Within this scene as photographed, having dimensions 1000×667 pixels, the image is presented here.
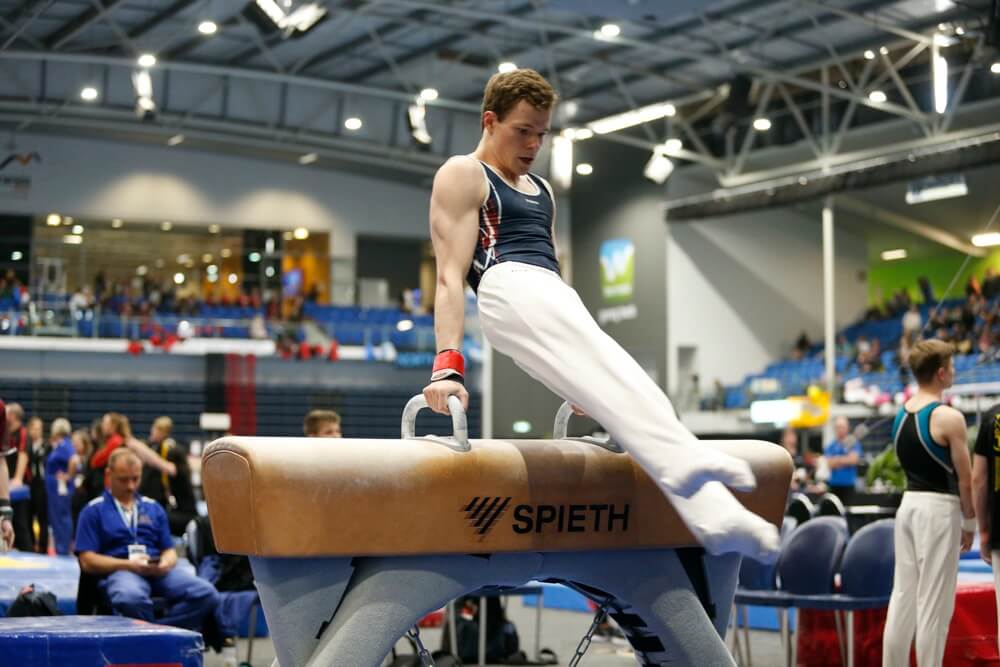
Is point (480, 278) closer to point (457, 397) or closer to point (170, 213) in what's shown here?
point (457, 397)

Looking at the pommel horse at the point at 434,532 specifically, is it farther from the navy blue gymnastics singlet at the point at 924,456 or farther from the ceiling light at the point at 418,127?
the ceiling light at the point at 418,127

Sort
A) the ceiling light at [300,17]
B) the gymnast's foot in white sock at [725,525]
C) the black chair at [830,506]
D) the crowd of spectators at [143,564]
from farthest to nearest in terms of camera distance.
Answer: the ceiling light at [300,17], the black chair at [830,506], the crowd of spectators at [143,564], the gymnast's foot in white sock at [725,525]

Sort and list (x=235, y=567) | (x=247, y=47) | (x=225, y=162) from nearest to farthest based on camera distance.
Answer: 1. (x=235, y=567)
2. (x=247, y=47)
3. (x=225, y=162)

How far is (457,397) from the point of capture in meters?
2.95

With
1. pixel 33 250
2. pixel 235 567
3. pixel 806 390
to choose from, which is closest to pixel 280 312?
pixel 33 250

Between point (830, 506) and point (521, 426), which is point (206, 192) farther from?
point (830, 506)

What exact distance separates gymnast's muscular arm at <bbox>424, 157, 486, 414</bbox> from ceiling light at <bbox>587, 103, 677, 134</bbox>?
61.6 ft

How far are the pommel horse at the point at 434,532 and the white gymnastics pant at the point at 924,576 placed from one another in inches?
71.9

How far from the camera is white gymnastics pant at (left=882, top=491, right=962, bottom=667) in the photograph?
4719 mm

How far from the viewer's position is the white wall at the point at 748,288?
77.8ft

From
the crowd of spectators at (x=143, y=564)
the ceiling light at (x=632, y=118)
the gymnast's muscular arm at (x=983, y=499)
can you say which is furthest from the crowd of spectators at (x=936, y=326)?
the gymnast's muscular arm at (x=983, y=499)

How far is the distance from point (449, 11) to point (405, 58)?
3.73 meters

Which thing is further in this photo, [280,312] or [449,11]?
[280,312]

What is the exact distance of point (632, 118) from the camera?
22125mm
